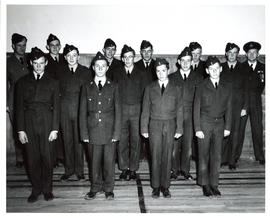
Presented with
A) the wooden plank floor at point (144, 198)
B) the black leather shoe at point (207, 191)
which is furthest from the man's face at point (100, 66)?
the black leather shoe at point (207, 191)

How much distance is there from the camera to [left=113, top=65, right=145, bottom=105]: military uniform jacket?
4.60 m

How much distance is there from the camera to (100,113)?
12.5ft

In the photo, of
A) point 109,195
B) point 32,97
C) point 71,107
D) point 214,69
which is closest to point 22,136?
point 32,97

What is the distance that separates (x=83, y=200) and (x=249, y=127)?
3.46 meters

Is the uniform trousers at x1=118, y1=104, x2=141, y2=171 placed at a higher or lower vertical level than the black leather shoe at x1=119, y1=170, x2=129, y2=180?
higher

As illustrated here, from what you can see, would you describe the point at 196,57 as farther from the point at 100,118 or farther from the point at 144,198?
the point at 144,198

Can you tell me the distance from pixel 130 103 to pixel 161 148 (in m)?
0.94

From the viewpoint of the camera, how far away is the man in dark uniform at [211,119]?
156 inches

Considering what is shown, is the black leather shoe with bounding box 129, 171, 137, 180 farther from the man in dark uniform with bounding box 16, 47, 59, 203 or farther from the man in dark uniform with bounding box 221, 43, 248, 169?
the man in dark uniform with bounding box 221, 43, 248, 169

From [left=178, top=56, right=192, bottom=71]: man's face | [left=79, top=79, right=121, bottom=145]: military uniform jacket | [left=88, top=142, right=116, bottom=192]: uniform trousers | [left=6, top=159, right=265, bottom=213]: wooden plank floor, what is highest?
[left=178, top=56, right=192, bottom=71]: man's face

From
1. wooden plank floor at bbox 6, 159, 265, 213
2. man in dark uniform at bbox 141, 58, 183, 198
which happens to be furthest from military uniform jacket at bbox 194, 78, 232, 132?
wooden plank floor at bbox 6, 159, 265, 213

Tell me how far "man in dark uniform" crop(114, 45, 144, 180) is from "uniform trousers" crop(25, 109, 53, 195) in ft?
3.90
